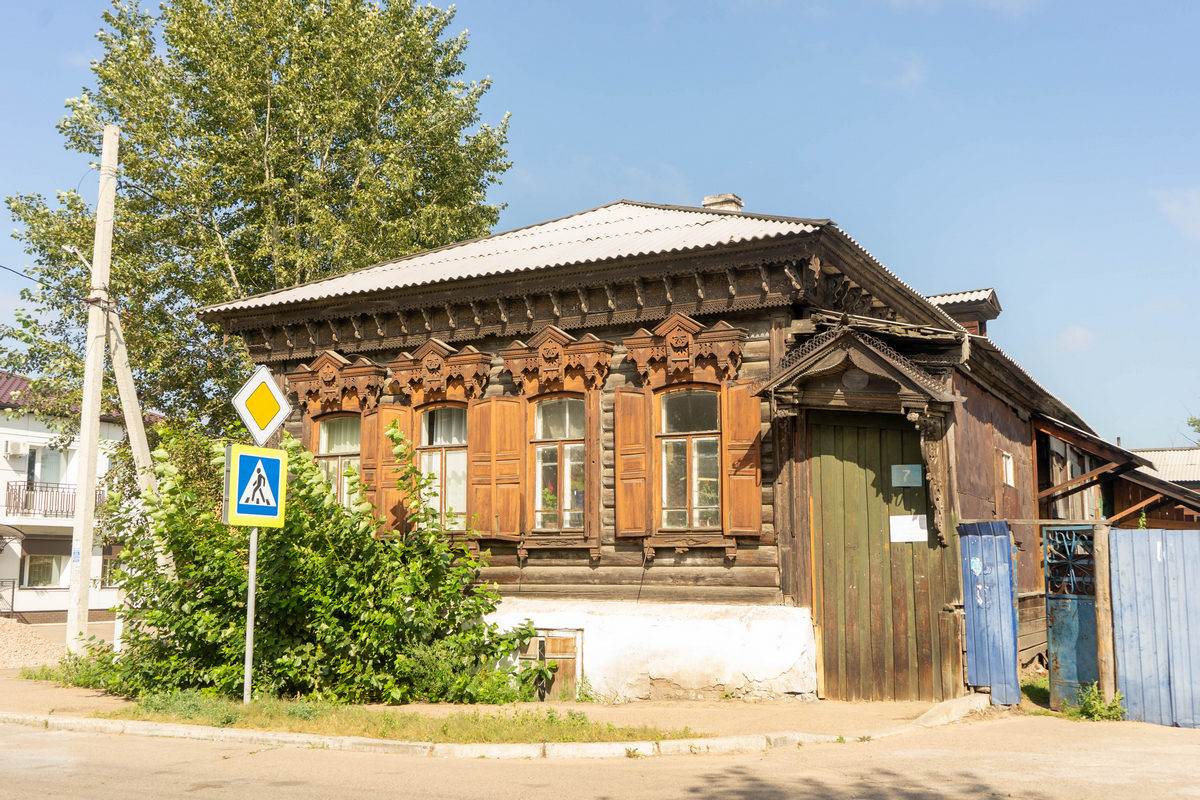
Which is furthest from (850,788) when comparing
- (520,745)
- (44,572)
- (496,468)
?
(44,572)

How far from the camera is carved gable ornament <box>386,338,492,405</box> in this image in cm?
1375

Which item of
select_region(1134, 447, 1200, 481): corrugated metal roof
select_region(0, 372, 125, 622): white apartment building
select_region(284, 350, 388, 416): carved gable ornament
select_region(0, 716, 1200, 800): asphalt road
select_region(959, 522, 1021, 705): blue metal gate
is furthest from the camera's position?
select_region(1134, 447, 1200, 481): corrugated metal roof

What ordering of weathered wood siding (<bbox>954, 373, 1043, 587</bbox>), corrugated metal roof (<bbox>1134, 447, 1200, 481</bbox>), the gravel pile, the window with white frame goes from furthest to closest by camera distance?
1. corrugated metal roof (<bbox>1134, 447, 1200, 481</bbox>)
2. the window with white frame
3. the gravel pile
4. weathered wood siding (<bbox>954, 373, 1043, 587</bbox>)

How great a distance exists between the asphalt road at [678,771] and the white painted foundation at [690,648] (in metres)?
2.17

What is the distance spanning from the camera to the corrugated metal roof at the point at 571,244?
12281 millimetres

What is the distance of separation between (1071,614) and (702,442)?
4380mm

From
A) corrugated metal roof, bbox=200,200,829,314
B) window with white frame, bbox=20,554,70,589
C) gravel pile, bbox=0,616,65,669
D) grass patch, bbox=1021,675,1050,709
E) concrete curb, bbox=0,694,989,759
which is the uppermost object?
corrugated metal roof, bbox=200,200,829,314

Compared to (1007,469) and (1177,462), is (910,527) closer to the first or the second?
(1007,469)

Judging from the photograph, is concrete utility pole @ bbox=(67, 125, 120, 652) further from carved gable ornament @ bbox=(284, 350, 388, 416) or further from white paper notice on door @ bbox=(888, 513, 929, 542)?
white paper notice on door @ bbox=(888, 513, 929, 542)

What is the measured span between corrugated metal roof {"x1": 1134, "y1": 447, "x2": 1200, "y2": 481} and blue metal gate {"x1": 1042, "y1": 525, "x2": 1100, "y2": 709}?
38.1 m

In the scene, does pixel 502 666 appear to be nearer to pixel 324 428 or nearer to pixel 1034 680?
pixel 324 428

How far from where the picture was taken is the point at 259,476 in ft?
32.8

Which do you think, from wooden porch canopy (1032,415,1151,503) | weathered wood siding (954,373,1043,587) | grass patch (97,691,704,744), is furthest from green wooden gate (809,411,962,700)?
wooden porch canopy (1032,415,1151,503)

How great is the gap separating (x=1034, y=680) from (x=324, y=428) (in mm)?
10465
